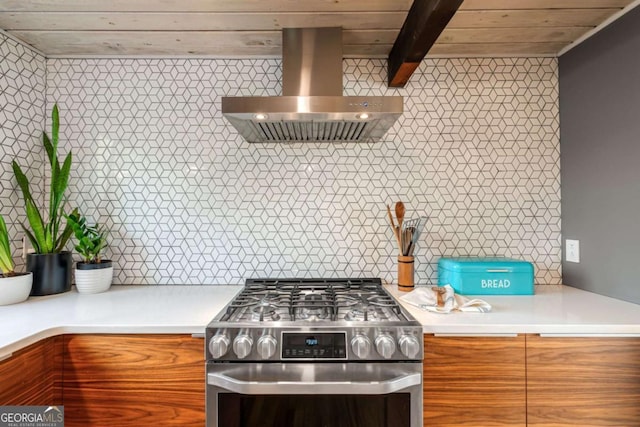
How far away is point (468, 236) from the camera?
1.94m

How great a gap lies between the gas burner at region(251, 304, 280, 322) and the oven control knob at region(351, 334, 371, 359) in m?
0.31

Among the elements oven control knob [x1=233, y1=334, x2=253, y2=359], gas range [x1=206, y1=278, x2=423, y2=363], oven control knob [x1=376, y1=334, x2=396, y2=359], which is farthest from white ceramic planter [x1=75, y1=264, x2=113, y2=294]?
oven control knob [x1=376, y1=334, x2=396, y2=359]

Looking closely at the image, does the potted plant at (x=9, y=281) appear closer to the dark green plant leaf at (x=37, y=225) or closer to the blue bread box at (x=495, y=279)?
the dark green plant leaf at (x=37, y=225)

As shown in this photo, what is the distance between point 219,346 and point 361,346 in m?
0.49

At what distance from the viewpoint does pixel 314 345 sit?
1.21 meters

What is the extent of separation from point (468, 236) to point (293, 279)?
101cm

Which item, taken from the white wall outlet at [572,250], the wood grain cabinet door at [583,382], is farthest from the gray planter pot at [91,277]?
the white wall outlet at [572,250]

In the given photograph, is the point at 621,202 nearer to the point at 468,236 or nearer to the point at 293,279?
the point at 468,236

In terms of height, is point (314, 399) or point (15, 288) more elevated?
point (15, 288)

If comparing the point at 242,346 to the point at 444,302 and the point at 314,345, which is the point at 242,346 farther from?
the point at 444,302

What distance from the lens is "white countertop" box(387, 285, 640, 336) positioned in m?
1.23

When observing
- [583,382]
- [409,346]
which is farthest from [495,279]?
[409,346]

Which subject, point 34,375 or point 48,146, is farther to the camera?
point 48,146

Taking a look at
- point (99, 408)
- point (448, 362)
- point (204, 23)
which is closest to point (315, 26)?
point (204, 23)
